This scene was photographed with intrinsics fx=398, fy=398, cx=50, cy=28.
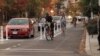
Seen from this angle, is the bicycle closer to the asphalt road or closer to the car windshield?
the car windshield

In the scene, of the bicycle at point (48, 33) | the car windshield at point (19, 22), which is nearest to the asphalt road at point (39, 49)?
the bicycle at point (48, 33)

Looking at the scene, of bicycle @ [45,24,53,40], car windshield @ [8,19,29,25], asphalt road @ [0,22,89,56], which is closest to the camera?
asphalt road @ [0,22,89,56]

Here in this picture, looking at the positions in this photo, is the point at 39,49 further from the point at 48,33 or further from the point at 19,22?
the point at 19,22

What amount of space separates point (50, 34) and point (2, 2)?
4354 centimetres

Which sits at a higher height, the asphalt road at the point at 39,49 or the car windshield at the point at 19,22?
the car windshield at the point at 19,22

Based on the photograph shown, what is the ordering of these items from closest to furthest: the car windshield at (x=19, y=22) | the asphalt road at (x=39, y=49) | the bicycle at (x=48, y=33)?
the asphalt road at (x=39, y=49), the bicycle at (x=48, y=33), the car windshield at (x=19, y=22)

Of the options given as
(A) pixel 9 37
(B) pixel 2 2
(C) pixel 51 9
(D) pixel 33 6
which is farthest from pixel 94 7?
(C) pixel 51 9

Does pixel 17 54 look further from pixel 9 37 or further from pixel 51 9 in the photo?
pixel 51 9

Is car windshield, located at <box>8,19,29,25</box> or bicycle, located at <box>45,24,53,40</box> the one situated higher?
car windshield, located at <box>8,19,29,25</box>

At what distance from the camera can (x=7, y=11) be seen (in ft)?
250

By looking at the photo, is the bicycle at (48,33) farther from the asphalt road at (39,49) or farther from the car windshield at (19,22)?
the asphalt road at (39,49)

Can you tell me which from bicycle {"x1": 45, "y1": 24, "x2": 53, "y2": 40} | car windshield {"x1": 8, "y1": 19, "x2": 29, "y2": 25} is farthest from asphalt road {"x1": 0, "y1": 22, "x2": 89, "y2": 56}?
car windshield {"x1": 8, "y1": 19, "x2": 29, "y2": 25}

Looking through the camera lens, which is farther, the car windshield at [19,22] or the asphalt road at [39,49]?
the car windshield at [19,22]

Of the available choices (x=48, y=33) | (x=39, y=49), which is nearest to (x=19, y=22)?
(x=48, y=33)
